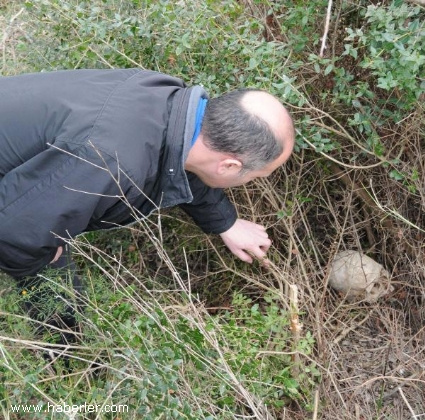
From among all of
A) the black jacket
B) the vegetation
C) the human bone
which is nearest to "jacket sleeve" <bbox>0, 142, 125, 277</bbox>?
the black jacket

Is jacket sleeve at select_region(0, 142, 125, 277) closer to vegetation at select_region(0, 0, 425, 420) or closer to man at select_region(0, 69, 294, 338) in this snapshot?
man at select_region(0, 69, 294, 338)

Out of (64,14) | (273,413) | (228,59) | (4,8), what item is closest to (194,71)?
(228,59)

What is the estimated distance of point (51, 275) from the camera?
107 inches

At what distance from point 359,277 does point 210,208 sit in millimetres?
877

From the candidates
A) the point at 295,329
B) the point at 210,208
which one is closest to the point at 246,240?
the point at 210,208

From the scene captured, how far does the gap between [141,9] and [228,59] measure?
52cm

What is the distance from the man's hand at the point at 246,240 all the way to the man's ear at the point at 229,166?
1.65ft

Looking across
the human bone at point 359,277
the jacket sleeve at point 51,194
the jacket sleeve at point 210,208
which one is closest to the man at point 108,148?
the jacket sleeve at point 51,194

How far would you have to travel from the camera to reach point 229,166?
253cm

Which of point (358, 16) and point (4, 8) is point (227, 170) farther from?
point (4, 8)

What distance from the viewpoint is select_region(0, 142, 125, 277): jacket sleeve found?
7.50 feet

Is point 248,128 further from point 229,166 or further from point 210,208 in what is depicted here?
point 210,208

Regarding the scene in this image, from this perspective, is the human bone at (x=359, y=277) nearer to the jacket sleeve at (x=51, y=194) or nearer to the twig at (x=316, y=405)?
the twig at (x=316, y=405)

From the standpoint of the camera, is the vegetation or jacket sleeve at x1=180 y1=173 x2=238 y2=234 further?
jacket sleeve at x1=180 y1=173 x2=238 y2=234
